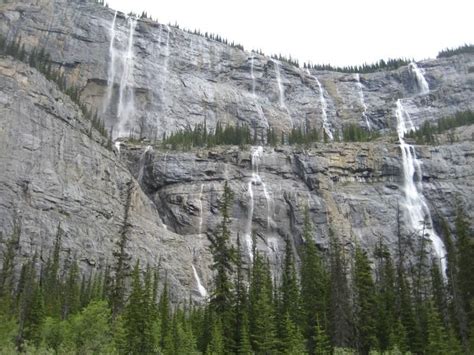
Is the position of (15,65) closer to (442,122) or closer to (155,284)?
(155,284)

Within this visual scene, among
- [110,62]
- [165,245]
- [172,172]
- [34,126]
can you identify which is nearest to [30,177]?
[34,126]

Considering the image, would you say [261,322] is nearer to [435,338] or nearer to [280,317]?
[280,317]

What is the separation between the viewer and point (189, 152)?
346ft

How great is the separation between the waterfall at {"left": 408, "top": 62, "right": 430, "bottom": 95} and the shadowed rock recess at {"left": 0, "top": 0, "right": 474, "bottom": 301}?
Answer: 1.04ft

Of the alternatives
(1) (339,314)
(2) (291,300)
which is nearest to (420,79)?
(2) (291,300)

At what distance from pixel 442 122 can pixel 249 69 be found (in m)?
48.8

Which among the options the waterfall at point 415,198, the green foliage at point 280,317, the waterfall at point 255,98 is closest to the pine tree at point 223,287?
the green foliage at point 280,317

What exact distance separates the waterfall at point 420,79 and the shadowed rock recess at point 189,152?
32cm

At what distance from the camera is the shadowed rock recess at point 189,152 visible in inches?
3201

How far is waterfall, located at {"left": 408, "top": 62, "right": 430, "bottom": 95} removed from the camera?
146 m

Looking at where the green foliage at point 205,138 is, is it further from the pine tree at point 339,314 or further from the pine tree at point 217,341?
the pine tree at point 217,341

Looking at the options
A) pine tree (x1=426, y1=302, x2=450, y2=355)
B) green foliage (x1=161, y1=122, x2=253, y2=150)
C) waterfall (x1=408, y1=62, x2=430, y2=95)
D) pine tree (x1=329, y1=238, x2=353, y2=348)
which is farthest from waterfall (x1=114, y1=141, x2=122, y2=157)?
waterfall (x1=408, y1=62, x2=430, y2=95)

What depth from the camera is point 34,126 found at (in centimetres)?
8394

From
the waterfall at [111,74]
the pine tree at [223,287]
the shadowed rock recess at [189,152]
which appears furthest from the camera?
the waterfall at [111,74]
